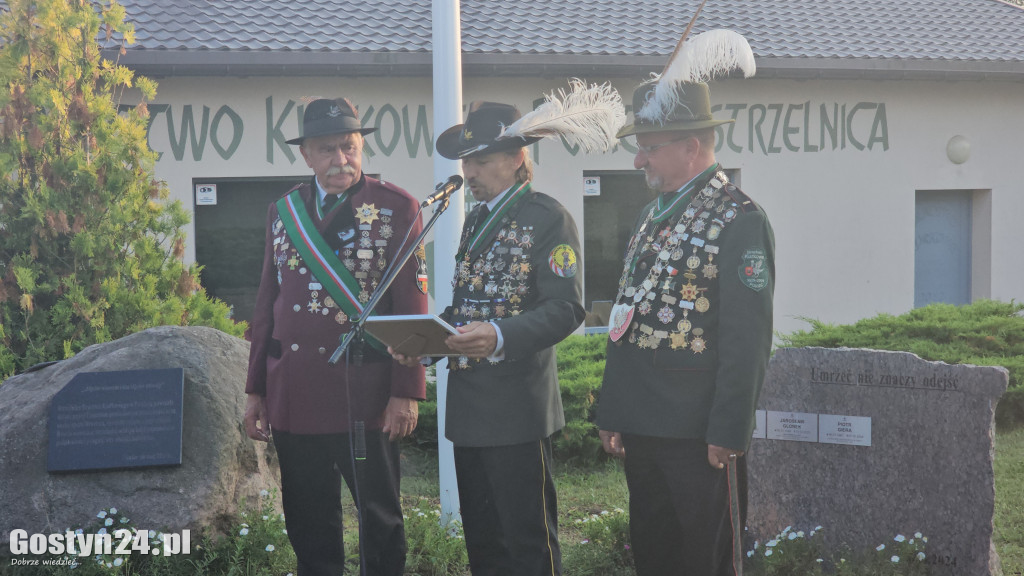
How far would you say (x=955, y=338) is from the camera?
8.32 m

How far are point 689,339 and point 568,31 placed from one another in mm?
7735

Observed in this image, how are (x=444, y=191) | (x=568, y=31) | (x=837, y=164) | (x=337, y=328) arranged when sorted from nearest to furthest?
(x=444, y=191), (x=337, y=328), (x=568, y=31), (x=837, y=164)

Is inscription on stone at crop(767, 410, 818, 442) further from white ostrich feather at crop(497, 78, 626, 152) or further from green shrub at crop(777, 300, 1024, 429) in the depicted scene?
green shrub at crop(777, 300, 1024, 429)

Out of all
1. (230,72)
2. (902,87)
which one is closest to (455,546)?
(230,72)

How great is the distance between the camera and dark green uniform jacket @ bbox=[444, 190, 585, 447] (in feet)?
10.9

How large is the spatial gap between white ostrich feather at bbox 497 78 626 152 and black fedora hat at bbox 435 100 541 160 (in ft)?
0.10

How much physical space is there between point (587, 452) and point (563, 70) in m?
4.37

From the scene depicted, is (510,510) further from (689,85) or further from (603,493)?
(603,493)

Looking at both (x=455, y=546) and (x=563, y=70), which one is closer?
(x=455, y=546)

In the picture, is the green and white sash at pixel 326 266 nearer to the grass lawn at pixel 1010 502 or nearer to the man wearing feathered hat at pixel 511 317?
the man wearing feathered hat at pixel 511 317

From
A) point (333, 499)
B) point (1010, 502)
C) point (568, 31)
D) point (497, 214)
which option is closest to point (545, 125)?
point (497, 214)

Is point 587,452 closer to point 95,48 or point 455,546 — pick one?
point 455,546

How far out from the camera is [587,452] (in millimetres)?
6973

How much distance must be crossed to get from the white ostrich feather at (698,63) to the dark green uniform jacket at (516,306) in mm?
501
